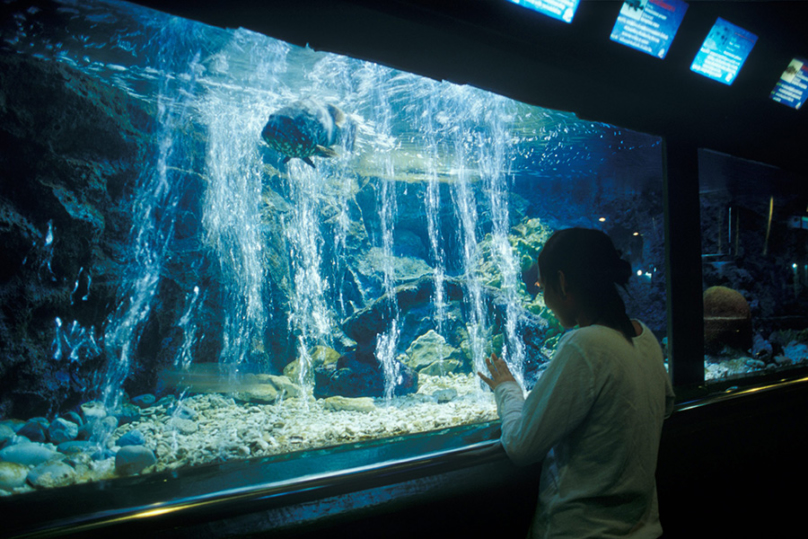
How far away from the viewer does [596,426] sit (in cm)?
107

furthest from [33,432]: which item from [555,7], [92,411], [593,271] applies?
[555,7]

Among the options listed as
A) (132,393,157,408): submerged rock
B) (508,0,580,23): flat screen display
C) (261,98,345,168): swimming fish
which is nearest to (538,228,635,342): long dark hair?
(508,0,580,23): flat screen display

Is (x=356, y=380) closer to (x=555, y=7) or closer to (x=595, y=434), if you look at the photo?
(x=595, y=434)

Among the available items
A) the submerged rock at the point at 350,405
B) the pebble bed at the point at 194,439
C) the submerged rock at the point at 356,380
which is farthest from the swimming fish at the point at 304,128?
the submerged rock at the point at 356,380

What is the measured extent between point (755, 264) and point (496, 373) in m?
4.79

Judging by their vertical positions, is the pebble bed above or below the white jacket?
below

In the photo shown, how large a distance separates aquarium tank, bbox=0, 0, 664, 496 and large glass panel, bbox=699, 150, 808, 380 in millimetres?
721

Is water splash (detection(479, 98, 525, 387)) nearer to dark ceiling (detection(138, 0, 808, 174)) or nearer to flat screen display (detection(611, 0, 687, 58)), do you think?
dark ceiling (detection(138, 0, 808, 174))

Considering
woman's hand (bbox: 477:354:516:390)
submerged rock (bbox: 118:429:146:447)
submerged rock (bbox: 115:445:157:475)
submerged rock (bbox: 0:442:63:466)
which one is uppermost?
woman's hand (bbox: 477:354:516:390)

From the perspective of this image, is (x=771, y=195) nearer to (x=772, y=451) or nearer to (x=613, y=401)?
(x=772, y=451)

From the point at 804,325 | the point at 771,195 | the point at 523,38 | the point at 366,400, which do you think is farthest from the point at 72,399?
the point at 804,325

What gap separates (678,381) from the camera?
8.45 ft

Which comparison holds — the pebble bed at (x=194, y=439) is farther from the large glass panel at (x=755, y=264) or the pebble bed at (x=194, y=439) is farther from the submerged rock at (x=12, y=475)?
the large glass panel at (x=755, y=264)

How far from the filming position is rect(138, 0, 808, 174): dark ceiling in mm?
1729
